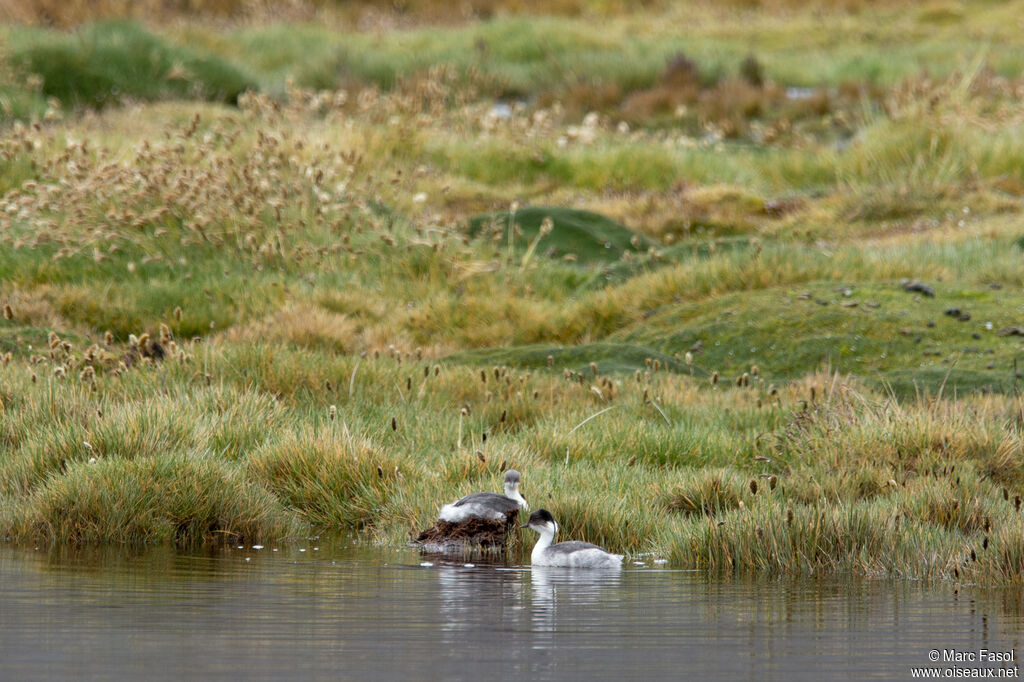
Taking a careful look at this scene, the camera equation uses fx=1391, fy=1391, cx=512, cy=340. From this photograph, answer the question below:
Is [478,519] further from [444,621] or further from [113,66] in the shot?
[113,66]

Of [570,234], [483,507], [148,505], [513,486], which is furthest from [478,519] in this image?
[570,234]

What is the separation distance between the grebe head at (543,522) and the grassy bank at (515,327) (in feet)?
1.57

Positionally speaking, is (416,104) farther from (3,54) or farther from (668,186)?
(3,54)

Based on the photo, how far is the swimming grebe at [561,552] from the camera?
19.2 ft

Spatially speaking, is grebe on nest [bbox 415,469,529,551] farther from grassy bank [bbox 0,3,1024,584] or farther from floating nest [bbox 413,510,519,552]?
grassy bank [bbox 0,3,1024,584]

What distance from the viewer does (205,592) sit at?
17.0 feet

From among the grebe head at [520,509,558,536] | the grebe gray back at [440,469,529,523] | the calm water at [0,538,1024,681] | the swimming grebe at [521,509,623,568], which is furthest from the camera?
the grebe gray back at [440,469,529,523]

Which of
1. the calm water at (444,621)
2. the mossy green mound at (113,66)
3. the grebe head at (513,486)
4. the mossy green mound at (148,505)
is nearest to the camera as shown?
the calm water at (444,621)

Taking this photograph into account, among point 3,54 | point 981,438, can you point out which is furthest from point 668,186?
point 981,438

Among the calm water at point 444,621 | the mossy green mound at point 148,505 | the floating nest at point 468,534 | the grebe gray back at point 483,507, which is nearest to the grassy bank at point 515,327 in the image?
the mossy green mound at point 148,505

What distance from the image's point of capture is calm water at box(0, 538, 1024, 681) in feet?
13.0

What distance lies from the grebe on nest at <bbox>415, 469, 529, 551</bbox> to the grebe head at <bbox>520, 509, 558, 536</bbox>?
21 centimetres

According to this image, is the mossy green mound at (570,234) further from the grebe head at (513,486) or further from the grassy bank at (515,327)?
the grebe head at (513,486)

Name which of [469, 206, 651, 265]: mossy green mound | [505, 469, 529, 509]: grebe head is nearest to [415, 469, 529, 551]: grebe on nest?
[505, 469, 529, 509]: grebe head
